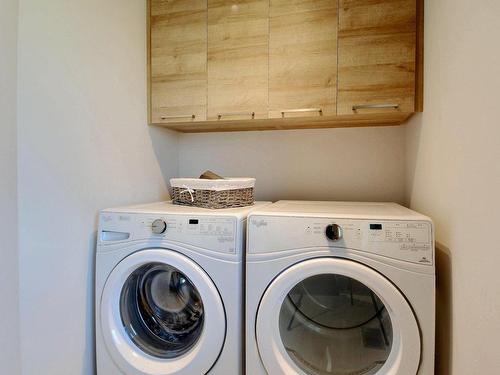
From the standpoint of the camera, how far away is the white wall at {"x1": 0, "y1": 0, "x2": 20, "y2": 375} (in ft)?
2.97

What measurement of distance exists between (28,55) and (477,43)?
4.61 feet

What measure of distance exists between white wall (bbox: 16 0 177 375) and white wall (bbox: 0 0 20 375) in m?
0.03

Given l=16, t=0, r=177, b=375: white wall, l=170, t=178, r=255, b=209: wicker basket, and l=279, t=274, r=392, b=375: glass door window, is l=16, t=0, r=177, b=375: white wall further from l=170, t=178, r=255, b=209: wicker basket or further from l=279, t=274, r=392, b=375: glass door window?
l=279, t=274, r=392, b=375: glass door window

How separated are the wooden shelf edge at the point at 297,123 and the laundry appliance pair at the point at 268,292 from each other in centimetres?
62

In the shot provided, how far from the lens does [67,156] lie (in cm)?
114

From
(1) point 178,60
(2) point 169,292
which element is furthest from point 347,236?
(1) point 178,60

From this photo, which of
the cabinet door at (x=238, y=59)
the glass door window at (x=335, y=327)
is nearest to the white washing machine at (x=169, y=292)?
the glass door window at (x=335, y=327)

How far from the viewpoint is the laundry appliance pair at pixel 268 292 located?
3.19 ft

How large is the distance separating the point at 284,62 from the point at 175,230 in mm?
991

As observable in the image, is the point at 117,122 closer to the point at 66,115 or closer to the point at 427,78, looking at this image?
the point at 66,115

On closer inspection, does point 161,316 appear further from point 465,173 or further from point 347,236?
point 465,173

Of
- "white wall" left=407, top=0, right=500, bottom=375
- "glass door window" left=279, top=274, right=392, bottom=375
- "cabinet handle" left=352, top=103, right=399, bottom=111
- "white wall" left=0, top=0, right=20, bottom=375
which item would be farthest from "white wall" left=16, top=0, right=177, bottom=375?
"white wall" left=407, top=0, right=500, bottom=375

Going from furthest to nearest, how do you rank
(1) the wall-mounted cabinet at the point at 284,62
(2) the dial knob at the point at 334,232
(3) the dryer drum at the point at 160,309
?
(1) the wall-mounted cabinet at the point at 284,62 < (3) the dryer drum at the point at 160,309 < (2) the dial knob at the point at 334,232

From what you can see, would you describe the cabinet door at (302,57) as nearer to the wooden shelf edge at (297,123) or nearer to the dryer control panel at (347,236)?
the wooden shelf edge at (297,123)
